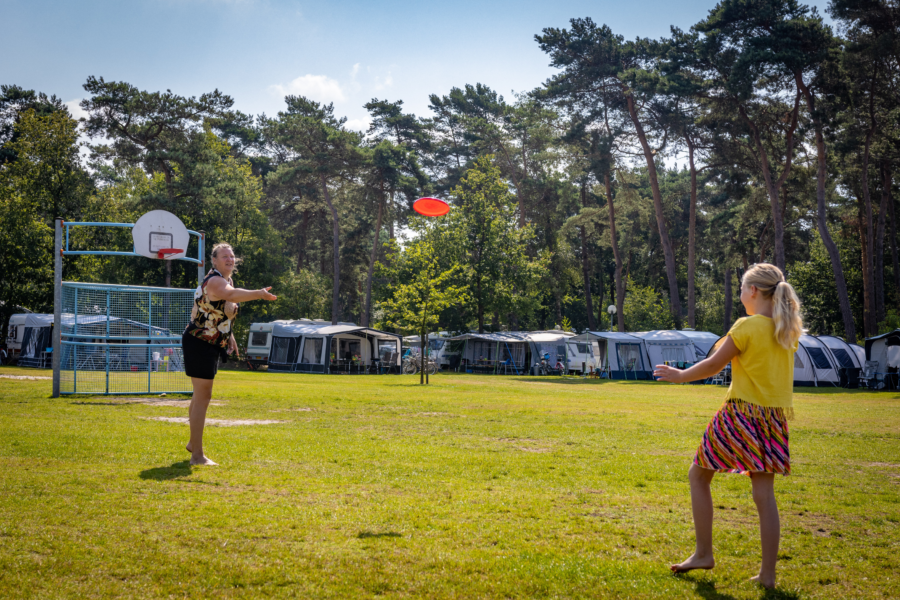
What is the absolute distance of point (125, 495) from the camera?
407 centimetres

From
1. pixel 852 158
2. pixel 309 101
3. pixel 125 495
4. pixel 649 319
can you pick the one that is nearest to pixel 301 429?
pixel 125 495

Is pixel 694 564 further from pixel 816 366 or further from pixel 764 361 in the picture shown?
pixel 816 366

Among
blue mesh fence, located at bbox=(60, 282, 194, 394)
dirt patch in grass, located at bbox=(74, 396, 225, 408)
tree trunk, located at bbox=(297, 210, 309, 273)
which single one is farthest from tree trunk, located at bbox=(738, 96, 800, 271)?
tree trunk, located at bbox=(297, 210, 309, 273)

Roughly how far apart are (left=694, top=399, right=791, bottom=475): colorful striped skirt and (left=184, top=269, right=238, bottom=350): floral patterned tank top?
3.72m

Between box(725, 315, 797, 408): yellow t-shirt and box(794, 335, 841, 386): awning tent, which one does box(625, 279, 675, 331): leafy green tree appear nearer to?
box(794, 335, 841, 386): awning tent

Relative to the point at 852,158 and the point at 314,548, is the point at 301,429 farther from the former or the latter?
the point at 852,158

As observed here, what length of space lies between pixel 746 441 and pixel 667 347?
93.3 ft

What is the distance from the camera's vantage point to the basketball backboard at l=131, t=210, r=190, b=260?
1302 cm

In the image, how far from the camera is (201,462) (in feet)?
17.4

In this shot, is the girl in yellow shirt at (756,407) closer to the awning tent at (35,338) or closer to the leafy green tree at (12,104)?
the awning tent at (35,338)

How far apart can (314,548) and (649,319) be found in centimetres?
4961

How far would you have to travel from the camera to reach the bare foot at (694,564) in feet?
10.2

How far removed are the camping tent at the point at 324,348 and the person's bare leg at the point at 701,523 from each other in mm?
28970

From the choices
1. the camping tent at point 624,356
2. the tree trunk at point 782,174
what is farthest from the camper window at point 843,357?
the camping tent at point 624,356
